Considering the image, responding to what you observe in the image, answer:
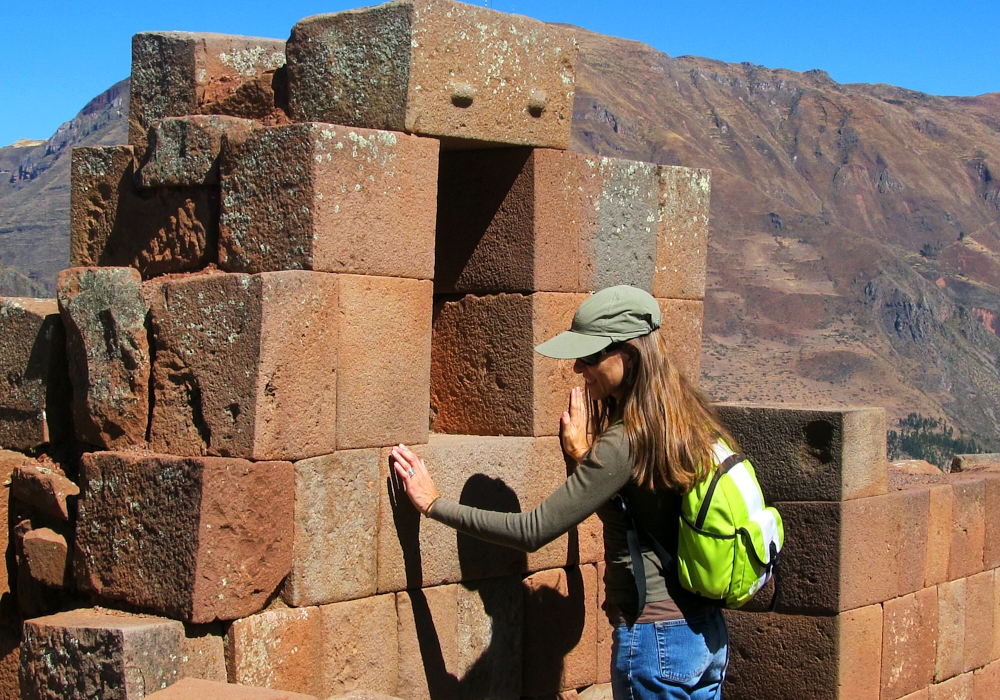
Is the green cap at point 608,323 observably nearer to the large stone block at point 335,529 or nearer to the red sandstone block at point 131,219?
the large stone block at point 335,529

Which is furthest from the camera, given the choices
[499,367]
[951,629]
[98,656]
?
[951,629]

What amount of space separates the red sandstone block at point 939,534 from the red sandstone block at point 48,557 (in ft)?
13.6

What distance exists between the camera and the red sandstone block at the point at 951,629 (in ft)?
20.4

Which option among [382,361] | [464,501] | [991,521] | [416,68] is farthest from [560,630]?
[991,521]

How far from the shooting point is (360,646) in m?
4.25

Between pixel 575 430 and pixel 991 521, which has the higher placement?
pixel 575 430

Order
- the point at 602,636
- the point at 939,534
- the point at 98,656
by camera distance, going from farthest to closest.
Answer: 1. the point at 939,534
2. the point at 602,636
3. the point at 98,656

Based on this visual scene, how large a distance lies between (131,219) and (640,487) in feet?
8.08

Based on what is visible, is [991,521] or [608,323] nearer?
[608,323]

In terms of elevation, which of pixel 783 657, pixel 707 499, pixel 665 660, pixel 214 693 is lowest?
pixel 783 657

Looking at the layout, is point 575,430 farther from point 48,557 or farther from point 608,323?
point 48,557

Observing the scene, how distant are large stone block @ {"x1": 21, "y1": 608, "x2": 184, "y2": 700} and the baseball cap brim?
1.59 metres

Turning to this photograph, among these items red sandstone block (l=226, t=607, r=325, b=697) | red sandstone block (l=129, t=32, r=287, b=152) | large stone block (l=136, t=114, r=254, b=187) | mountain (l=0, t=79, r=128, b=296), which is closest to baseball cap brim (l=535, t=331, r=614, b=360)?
red sandstone block (l=226, t=607, r=325, b=697)

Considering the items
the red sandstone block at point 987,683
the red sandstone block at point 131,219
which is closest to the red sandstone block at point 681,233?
the red sandstone block at point 131,219
